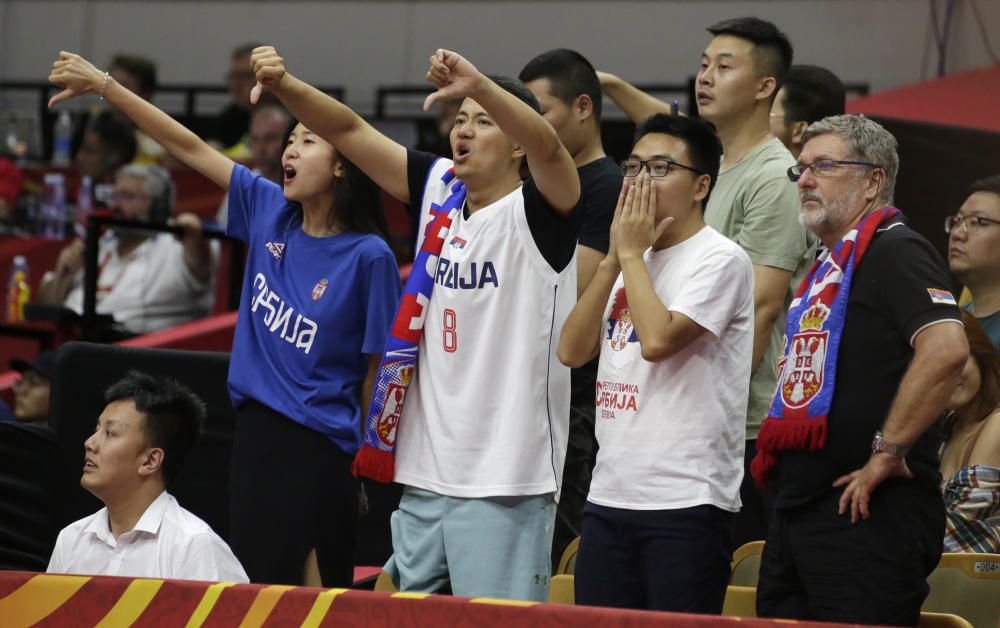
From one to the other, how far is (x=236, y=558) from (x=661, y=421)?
1.12 m

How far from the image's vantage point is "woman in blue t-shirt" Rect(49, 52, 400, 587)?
136 inches

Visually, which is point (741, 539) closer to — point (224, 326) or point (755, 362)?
point (755, 362)

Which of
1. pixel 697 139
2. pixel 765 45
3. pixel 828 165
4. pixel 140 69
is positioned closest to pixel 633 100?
pixel 765 45

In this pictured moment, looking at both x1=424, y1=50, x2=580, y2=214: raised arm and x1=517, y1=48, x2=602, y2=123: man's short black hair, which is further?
x1=517, y1=48, x2=602, y2=123: man's short black hair

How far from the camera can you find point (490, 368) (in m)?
3.12

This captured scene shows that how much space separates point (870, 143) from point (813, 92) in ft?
4.02

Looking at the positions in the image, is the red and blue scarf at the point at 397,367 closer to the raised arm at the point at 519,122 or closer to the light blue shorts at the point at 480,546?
the light blue shorts at the point at 480,546

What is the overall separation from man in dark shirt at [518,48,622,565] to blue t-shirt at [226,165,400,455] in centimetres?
59

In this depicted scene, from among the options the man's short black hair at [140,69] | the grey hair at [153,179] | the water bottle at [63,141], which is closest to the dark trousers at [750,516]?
the grey hair at [153,179]

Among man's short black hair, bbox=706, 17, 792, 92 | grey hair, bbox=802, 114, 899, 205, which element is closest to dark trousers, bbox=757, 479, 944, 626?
grey hair, bbox=802, 114, 899, 205

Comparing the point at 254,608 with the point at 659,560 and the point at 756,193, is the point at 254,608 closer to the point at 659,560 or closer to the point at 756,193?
the point at 659,560

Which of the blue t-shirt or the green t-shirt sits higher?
the green t-shirt

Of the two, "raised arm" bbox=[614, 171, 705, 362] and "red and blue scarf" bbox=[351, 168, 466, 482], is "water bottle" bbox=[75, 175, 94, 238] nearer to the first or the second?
"red and blue scarf" bbox=[351, 168, 466, 482]

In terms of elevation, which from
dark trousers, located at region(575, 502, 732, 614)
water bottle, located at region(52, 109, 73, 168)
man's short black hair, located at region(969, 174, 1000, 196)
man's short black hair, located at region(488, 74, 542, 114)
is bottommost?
dark trousers, located at region(575, 502, 732, 614)
